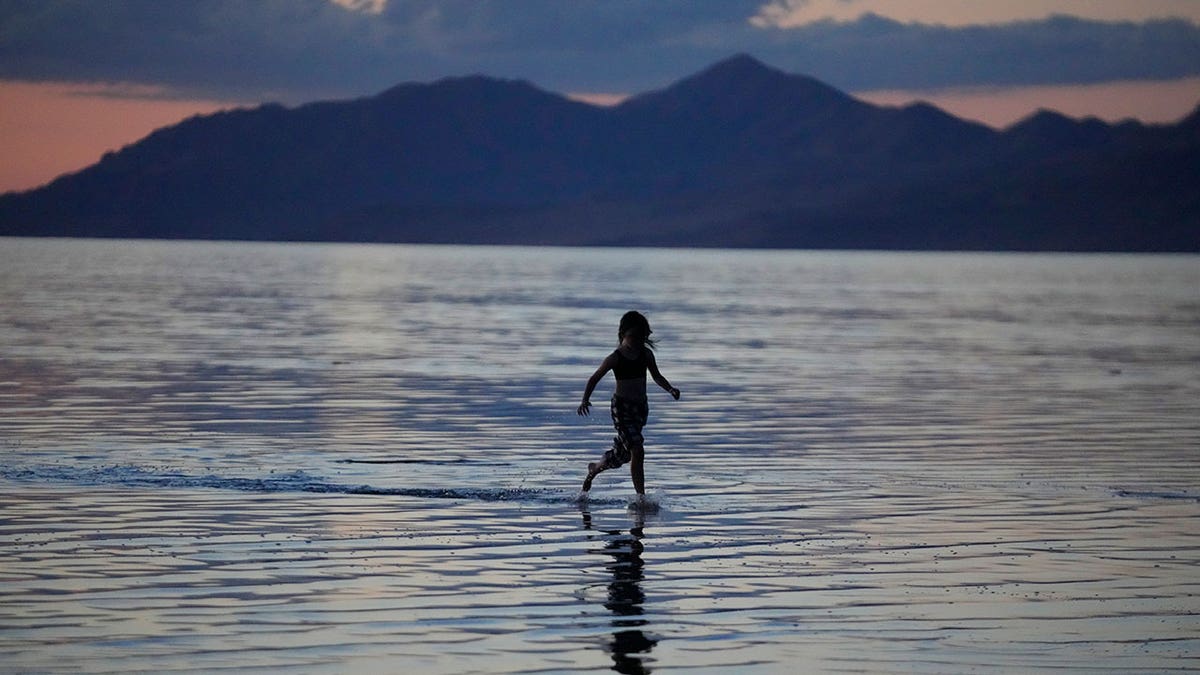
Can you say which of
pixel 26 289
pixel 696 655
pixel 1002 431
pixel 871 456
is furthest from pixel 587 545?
pixel 26 289

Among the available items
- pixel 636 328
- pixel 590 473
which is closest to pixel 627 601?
pixel 636 328

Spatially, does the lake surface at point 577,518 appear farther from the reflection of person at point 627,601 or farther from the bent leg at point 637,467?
the bent leg at point 637,467

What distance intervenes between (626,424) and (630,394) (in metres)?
0.27

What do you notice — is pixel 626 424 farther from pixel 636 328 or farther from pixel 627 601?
pixel 627 601

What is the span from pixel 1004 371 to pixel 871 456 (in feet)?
52.4

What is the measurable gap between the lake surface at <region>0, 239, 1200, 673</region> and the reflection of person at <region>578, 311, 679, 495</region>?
1.44ft

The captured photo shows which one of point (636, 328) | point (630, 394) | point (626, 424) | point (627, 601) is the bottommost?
point (627, 601)

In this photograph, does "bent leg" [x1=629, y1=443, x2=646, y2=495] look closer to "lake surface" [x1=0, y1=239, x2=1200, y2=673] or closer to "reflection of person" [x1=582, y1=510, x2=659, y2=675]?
"lake surface" [x1=0, y1=239, x2=1200, y2=673]

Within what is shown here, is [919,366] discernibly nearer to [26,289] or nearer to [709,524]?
[709,524]

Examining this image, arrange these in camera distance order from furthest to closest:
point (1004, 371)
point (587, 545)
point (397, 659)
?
point (1004, 371) → point (587, 545) → point (397, 659)

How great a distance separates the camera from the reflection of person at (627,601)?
10098 mm

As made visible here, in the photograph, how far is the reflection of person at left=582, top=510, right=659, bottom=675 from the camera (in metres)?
→ 10.1

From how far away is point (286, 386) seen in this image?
2945cm

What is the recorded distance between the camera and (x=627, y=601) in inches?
455
